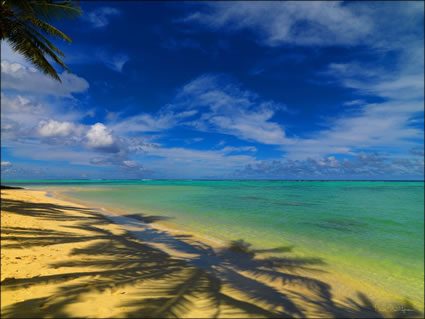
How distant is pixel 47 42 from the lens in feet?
39.2

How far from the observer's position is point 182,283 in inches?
194

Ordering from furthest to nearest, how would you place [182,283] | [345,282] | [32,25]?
1. [32,25]
2. [345,282]
3. [182,283]

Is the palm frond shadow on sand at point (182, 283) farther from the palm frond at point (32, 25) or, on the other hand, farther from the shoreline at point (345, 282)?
the palm frond at point (32, 25)

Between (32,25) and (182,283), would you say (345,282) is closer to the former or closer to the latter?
(182,283)

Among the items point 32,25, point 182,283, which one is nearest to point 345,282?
point 182,283

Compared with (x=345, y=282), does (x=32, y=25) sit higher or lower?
higher

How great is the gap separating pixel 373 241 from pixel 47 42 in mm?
20447

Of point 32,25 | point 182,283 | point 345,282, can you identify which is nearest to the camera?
point 182,283

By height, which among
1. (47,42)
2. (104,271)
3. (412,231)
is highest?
(47,42)

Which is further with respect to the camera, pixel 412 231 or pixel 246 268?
pixel 412 231

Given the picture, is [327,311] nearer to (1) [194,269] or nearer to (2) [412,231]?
(1) [194,269]

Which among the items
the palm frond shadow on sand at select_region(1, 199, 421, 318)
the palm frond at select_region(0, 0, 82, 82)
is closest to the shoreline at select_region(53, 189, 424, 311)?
the palm frond shadow on sand at select_region(1, 199, 421, 318)

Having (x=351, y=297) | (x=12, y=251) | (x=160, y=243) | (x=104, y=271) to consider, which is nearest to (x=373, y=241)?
(x=351, y=297)

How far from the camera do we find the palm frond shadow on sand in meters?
3.80
